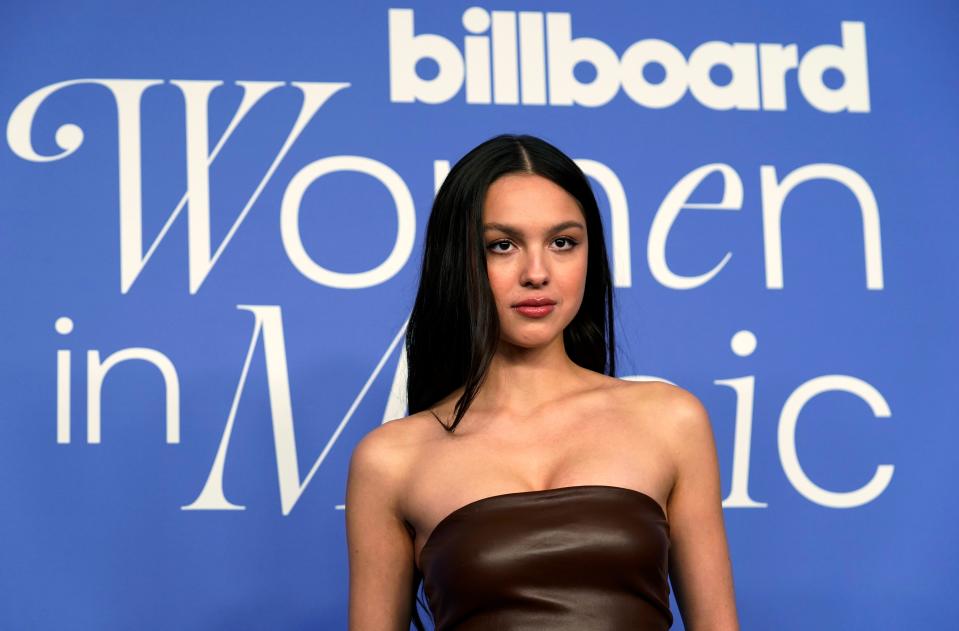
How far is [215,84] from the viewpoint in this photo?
8.95 feet

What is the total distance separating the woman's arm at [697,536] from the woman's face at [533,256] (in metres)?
0.25

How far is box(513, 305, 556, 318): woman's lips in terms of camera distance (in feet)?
6.58

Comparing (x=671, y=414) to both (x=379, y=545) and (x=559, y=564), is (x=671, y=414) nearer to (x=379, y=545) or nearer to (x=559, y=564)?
(x=559, y=564)

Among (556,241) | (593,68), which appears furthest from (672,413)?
(593,68)

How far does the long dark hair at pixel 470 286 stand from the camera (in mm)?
2020

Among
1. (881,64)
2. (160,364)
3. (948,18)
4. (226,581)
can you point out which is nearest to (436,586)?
(226,581)

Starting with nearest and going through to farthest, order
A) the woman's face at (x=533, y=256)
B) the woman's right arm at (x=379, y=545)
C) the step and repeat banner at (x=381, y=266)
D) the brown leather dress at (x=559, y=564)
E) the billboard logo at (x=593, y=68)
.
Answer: the brown leather dress at (x=559, y=564) < the woman's face at (x=533, y=256) < the woman's right arm at (x=379, y=545) < the step and repeat banner at (x=381, y=266) < the billboard logo at (x=593, y=68)

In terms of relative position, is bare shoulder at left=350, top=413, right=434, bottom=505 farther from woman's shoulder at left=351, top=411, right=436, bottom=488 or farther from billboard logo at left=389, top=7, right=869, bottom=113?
billboard logo at left=389, top=7, right=869, bottom=113

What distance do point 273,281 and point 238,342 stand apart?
0.15 meters

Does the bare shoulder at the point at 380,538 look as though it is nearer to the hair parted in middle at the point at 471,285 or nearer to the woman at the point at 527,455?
the woman at the point at 527,455

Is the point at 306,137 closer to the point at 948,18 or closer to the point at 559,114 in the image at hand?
the point at 559,114

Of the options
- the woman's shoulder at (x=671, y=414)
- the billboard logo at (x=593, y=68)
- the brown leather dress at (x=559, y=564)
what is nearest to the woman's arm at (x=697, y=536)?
the woman's shoulder at (x=671, y=414)

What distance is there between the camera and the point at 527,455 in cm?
201

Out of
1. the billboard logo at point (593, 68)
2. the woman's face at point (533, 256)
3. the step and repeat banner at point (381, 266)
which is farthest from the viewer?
the billboard logo at point (593, 68)
